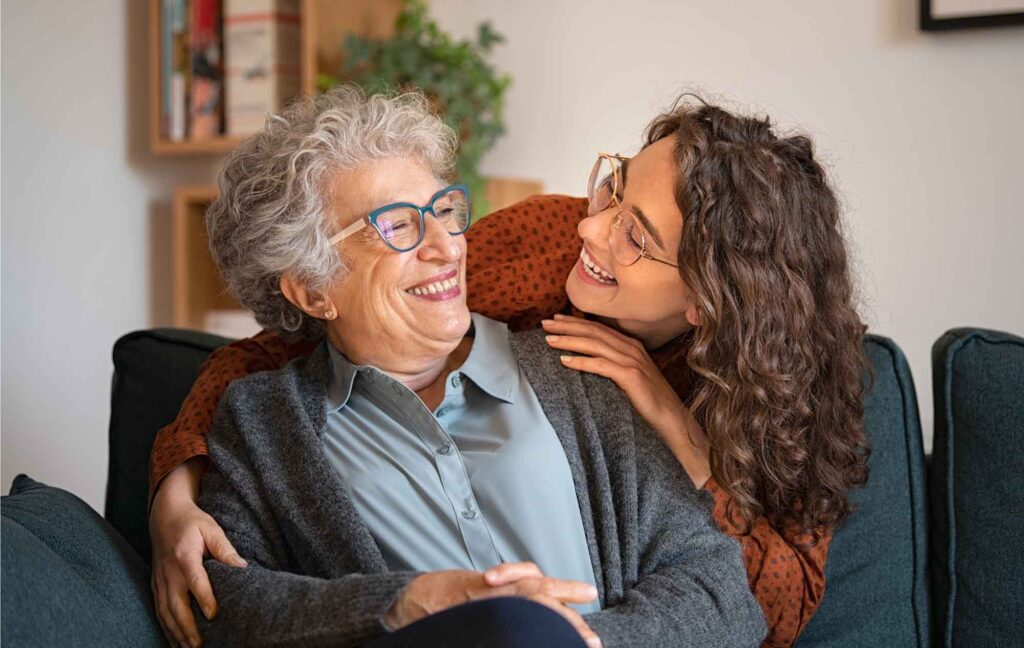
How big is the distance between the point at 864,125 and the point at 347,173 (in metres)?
1.67

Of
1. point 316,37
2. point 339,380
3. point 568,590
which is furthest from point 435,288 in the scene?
point 316,37

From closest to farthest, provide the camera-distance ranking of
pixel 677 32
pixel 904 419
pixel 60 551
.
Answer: pixel 60 551 < pixel 904 419 < pixel 677 32

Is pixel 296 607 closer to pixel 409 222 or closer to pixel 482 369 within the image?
pixel 482 369

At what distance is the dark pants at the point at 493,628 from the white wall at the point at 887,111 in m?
1.59

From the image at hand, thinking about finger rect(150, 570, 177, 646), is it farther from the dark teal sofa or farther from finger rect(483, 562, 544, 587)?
finger rect(483, 562, 544, 587)

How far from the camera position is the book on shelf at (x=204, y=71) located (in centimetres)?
337

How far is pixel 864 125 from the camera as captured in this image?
2830 millimetres

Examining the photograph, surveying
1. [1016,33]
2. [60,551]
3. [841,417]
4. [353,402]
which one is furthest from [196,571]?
[1016,33]

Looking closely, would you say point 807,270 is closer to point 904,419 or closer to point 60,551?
point 904,419

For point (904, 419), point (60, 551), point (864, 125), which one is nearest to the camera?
point (60, 551)

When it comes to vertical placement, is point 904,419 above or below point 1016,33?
below

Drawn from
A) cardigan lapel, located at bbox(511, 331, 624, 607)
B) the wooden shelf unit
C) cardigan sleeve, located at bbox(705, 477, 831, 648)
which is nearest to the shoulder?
cardigan lapel, located at bbox(511, 331, 624, 607)

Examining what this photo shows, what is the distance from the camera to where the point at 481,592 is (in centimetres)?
132

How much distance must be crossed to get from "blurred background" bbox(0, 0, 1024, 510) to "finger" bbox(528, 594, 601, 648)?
5.26 ft
